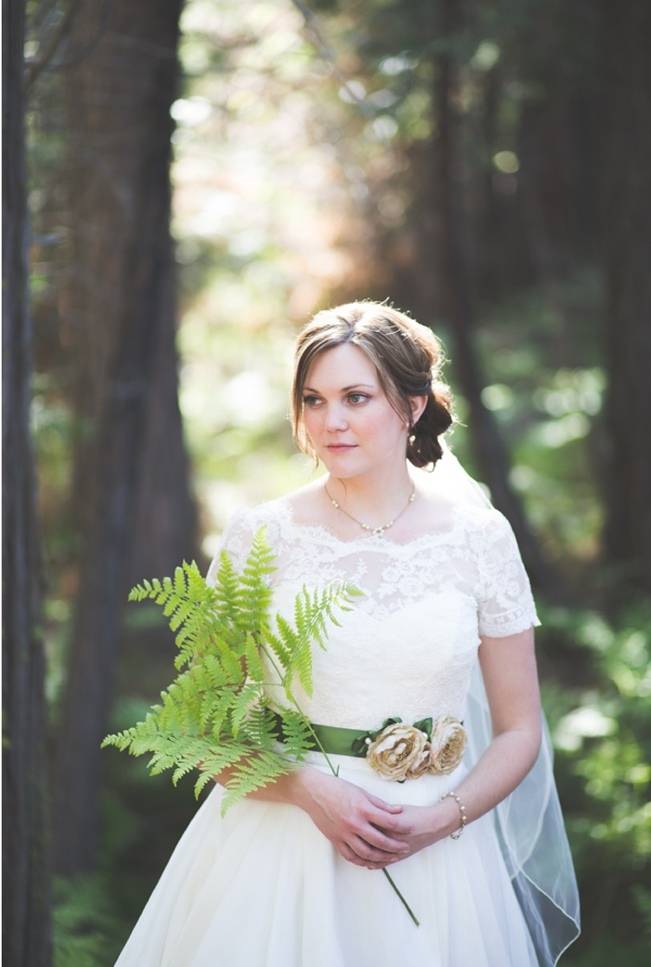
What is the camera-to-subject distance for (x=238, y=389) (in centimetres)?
1191

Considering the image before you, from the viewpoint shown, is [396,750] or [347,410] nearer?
[396,750]

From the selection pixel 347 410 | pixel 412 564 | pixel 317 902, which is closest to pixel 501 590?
pixel 412 564

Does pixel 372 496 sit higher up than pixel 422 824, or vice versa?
pixel 372 496

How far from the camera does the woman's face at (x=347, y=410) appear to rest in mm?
2486

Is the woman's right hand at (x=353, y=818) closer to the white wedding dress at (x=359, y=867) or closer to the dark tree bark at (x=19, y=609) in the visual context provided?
the white wedding dress at (x=359, y=867)

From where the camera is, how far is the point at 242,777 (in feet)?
7.10

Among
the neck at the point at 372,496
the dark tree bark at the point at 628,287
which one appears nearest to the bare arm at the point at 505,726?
the neck at the point at 372,496

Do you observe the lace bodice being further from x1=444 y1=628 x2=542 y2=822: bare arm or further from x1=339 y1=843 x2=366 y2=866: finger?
x1=339 y1=843 x2=366 y2=866: finger

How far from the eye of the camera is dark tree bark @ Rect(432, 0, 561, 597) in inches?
260

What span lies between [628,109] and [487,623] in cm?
479

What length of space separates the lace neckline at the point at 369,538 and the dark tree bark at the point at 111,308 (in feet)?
7.21

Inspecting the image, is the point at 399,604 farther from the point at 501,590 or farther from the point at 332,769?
the point at 332,769

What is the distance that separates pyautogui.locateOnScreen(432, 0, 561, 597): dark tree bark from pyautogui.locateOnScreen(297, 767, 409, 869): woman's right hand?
4740 mm

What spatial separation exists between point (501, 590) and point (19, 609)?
3.99 feet
